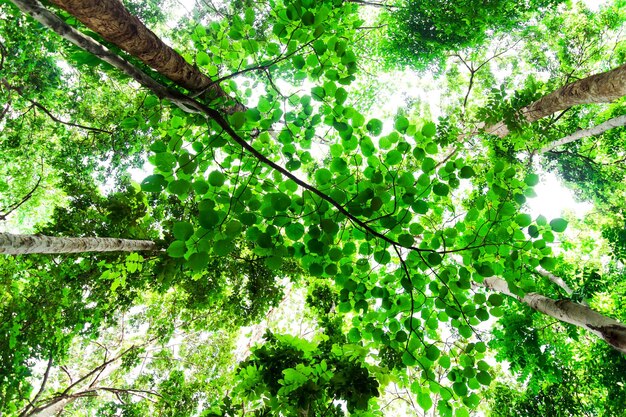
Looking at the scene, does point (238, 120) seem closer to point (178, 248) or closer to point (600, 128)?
point (178, 248)

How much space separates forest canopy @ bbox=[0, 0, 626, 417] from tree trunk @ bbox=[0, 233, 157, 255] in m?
0.03

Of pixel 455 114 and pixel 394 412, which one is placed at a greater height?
Answer: pixel 455 114

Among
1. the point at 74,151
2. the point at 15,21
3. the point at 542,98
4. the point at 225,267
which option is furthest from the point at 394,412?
the point at 15,21

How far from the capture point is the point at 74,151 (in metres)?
6.89

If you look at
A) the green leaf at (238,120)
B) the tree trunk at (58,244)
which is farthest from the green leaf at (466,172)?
the tree trunk at (58,244)

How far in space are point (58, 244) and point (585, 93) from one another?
6.96m

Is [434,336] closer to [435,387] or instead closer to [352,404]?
[435,387]

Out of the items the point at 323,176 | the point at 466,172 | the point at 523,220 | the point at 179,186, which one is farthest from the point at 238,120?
the point at 523,220

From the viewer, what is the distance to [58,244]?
11.8ft

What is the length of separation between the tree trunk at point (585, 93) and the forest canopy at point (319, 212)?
3cm

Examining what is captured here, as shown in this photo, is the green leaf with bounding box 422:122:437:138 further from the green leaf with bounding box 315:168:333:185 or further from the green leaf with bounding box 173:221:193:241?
the green leaf with bounding box 173:221:193:241

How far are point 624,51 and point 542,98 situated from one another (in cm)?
454

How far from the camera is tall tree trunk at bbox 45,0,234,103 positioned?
1649 millimetres

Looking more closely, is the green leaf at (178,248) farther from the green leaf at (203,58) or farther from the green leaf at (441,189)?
the green leaf at (441,189)
